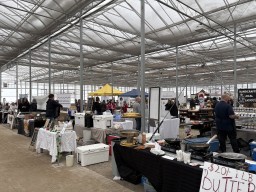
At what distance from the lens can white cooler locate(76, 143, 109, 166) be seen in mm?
4836

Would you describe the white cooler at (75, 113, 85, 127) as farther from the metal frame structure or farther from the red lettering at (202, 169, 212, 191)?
the red lettering at (202, 169, 212, 191)

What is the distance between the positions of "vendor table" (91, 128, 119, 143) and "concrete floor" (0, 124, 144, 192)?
0.87m

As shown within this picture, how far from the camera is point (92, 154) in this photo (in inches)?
195

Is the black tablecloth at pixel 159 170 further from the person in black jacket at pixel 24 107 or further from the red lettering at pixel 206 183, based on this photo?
the person in black jacket at pixel 24 107

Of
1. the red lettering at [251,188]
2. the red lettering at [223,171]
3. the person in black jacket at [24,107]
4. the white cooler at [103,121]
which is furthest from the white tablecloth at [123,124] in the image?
the person in black jacket at [24,107]

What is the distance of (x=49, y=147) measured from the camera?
17.5 feet

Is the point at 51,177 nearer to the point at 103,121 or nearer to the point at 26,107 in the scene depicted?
the point at 103,121

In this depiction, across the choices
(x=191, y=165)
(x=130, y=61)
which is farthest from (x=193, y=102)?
(x=191, y=165)

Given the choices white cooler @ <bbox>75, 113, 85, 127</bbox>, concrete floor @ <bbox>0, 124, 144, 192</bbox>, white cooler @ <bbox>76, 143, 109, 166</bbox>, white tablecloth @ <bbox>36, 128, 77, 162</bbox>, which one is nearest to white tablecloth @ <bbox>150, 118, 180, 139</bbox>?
white cooler @ <bbox>76, 143, 109, 166</bbox>

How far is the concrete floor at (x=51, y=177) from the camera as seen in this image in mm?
3688

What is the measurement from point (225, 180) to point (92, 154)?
3346mm

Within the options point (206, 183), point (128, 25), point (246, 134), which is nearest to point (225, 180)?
point (206, 183)

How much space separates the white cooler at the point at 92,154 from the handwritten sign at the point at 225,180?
3082 mm

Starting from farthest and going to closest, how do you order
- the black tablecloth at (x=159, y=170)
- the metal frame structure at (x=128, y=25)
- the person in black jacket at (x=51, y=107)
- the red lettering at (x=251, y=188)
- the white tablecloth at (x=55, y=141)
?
the metal frame structure at (x=128, y=25) → the person in black jacket at (x=51, y=107) → the white tablecloth at (x=55, y=141) → the black tablecloth at (x=159, y=170) → the red lettering at (x=251, y=188)
